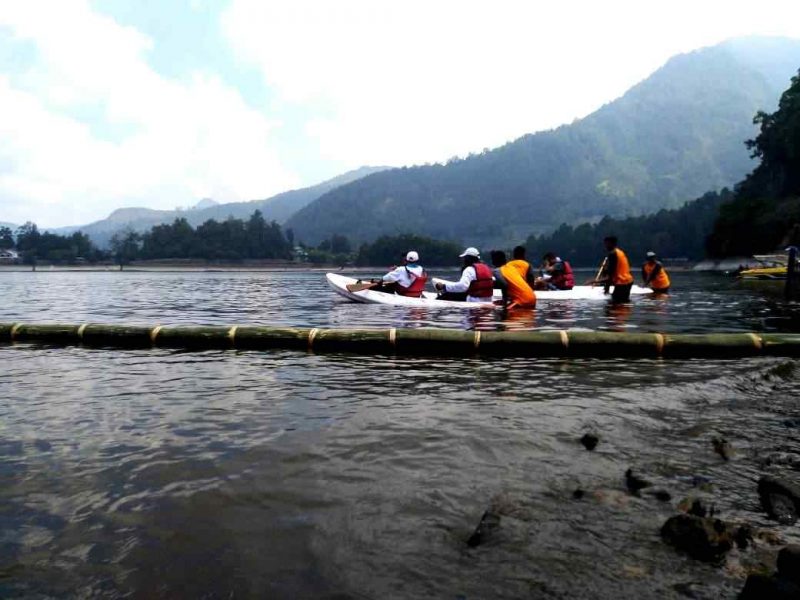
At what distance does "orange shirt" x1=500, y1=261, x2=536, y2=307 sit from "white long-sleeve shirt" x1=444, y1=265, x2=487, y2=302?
1584mm

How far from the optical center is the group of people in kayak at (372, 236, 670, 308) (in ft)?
59.0

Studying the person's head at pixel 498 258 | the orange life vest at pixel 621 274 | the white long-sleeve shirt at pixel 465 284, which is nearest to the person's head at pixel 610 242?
the orange life vest at pixel 621 274

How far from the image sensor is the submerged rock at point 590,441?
5.66 metres

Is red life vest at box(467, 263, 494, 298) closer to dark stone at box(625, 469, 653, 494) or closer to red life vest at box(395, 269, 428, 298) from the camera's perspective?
red life vest at box(395, 269, 428, 298)

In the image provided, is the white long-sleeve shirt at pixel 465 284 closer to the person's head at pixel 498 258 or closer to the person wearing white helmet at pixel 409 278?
the person wearing white helmet at pixel 409 278

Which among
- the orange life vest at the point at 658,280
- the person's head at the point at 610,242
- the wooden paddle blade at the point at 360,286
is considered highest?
the person's head at the point at 610,242

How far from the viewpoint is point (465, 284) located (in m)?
19.9

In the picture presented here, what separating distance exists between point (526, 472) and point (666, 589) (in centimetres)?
178

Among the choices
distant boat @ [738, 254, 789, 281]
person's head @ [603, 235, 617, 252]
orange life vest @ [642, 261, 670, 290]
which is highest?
person's head @ [603, 235, 617, 252]

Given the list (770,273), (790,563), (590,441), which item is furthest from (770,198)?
(790,563)

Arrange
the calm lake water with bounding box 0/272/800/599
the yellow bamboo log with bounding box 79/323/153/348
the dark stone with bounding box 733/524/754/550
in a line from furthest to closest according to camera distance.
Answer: the yellow bamboo log with bounding box 79/323/153/348
the dark stone with bounding box 733/524/754/550
the calm lake water with bounding box 0/272/800/599

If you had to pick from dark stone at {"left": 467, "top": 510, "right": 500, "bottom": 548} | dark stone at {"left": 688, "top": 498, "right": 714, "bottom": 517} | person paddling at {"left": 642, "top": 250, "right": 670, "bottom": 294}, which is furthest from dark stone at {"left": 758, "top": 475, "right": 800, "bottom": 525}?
person paddling at {"left": 642, "top": 250, "right": 670, "bottom": 294}

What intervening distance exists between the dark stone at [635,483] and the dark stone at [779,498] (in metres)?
0.81

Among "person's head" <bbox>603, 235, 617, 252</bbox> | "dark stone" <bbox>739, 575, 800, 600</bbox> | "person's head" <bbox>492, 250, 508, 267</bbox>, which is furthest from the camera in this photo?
"person's head" <bbox>603, 235, 617, 252</bbox>
